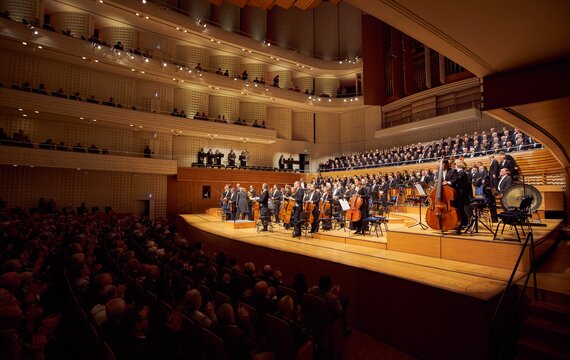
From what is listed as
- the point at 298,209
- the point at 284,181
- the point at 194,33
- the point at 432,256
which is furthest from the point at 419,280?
the point at 194,33

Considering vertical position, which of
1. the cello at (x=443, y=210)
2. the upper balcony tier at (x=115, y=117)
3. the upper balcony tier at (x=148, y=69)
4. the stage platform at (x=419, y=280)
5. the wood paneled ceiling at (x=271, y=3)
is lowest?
the stage platform at (x=419, y=280)

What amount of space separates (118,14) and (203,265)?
14625 mm

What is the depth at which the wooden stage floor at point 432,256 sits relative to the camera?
131 inches

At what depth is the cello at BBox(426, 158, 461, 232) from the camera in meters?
4.50

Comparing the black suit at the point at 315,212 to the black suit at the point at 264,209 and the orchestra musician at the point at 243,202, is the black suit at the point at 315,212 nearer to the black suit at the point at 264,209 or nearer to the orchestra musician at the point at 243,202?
the black suit at the point at 264,209

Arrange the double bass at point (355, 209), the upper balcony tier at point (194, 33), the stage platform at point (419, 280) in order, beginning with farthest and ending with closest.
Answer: the upper balcony tier at point (194, 33) → the double bass at point (355, 209) → the stage platform at point (419, 280)

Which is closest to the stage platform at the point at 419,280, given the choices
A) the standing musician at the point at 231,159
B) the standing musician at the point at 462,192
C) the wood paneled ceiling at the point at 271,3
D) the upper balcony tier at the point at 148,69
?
the standing musician at the point at 462,192

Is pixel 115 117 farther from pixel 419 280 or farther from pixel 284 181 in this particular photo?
pixel 419 280

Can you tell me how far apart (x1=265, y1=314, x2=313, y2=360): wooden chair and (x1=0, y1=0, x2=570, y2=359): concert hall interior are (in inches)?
0.5

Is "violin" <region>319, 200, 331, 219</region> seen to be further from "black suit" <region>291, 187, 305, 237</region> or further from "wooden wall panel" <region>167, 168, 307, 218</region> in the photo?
"wooden wall panel" <region>167, 168, 307, 218</region>

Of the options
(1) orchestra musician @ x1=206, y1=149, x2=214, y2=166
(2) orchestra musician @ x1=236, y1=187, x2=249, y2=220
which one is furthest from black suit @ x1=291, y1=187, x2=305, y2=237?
(1) orchestra musician @ x1=206, y1=149, x2=214, y2=166

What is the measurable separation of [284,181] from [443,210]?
43.8 ft

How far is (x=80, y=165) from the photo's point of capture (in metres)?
12.3

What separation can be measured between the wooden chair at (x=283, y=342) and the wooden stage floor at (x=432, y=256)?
5.81ft
